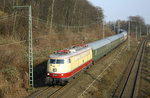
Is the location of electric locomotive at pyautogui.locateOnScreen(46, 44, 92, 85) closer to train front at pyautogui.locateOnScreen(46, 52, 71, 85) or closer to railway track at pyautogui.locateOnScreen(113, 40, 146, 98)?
train front at pyautogui.locateOnScreen(46, 52, 71, 85)

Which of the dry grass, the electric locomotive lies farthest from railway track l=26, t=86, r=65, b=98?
the dry grass

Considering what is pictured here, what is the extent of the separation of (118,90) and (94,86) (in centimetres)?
231

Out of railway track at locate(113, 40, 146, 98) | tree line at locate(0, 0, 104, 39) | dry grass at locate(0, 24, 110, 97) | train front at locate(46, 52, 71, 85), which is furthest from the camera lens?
tree line at locate(0, 0, 104, 39)

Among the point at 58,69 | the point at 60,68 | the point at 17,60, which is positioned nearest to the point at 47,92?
the point at 58,69

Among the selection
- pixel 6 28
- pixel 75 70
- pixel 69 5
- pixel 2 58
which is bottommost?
pixel 75 70

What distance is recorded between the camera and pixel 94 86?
1628 centimetres

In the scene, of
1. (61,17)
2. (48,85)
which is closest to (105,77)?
(48,85)

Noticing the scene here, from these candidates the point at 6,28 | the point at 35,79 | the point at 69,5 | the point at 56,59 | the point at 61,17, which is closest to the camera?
the point at 56,59

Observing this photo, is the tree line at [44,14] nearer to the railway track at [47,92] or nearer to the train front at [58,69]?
the train front at [58,69]

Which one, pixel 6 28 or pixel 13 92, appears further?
pixel 6 28

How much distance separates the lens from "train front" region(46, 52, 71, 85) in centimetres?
1493

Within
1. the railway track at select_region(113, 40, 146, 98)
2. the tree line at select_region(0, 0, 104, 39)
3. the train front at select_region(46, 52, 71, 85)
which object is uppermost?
the tree line at select_region(0, 0, 104, 39)

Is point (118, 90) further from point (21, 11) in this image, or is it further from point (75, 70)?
point (21, 11)

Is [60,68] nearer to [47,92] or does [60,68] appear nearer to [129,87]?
[47,92]
